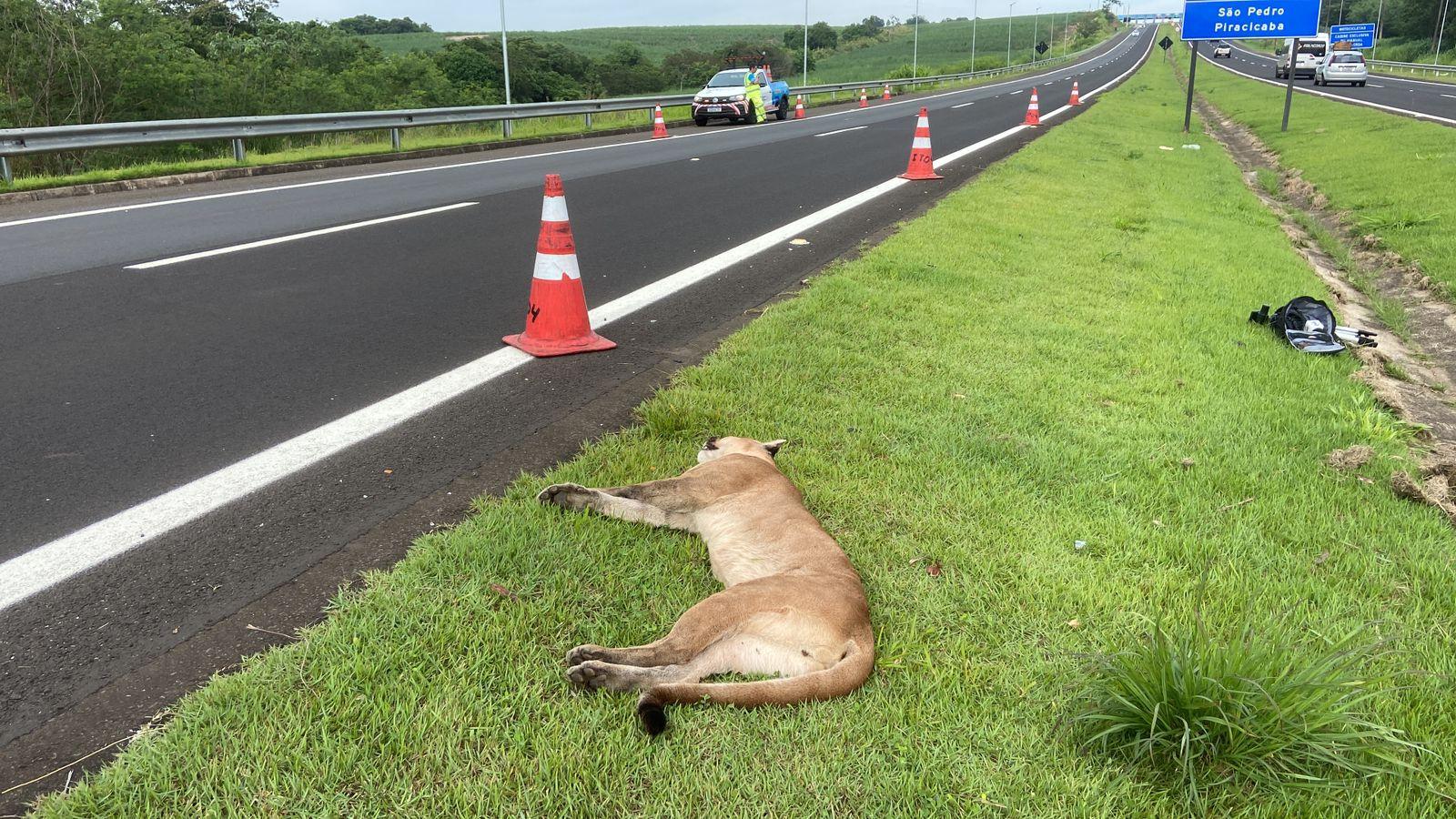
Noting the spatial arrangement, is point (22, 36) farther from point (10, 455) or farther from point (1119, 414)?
point (1119, 414)

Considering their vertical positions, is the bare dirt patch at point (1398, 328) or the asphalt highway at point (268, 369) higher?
the asphalt highway at point (268, 369)

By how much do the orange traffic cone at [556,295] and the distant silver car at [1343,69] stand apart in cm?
4803

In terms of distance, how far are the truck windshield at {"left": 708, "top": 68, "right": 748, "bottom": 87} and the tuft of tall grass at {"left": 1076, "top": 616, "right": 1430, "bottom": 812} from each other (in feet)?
88.4

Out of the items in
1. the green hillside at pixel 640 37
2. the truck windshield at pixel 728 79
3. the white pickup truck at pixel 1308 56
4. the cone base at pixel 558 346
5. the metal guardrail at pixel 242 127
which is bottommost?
the cone base at pixel 558 346

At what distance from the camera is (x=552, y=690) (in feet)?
7.59

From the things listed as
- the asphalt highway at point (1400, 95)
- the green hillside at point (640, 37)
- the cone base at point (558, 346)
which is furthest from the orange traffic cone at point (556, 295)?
the green hillside at point (640, 37)

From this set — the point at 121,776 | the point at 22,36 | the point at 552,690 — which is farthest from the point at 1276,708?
the point at 22,36

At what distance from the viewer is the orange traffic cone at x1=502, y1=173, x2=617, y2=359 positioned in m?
4.96

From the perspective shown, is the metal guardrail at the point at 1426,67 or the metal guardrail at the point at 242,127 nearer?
the metal guardrail at the point at 242,127

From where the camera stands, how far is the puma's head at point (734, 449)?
3488mm

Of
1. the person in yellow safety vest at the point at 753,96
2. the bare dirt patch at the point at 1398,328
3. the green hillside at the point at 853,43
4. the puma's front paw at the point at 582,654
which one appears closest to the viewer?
the puma's front paw at the point at 582,654

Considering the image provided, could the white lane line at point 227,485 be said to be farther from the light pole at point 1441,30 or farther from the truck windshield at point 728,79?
the light pole at point 1441,30

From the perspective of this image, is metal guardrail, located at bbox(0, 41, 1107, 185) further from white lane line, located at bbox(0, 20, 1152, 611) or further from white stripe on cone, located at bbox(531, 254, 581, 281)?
white lane line, located at bbox(0, 20, 1152, 611)

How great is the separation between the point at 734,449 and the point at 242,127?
14.4 metres
